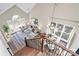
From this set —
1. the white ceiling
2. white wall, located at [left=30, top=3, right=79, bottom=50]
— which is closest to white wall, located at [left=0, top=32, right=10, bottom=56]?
the white ceiling

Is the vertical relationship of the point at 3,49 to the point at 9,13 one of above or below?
below

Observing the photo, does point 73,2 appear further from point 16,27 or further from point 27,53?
point 27,53

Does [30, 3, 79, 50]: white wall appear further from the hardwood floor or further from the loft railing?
the hardwood floor

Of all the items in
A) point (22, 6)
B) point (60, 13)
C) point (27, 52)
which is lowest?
point (27, 52)

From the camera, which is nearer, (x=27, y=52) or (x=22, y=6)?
(x=22, y=6)

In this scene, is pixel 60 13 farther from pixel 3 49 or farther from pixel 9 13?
pixel 3 49

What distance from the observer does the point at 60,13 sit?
1.35 metres

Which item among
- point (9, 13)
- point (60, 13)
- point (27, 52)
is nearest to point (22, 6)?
point (9, 13)

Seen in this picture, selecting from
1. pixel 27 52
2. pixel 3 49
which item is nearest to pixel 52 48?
pixel 27 52

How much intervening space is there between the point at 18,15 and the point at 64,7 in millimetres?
559

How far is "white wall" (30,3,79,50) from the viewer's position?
4.29ft

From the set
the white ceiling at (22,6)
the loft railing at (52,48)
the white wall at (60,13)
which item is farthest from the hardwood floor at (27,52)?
the white ceiling at (22,6)

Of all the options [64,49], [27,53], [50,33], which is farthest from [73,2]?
[27,53]

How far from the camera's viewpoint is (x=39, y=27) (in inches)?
55.9
